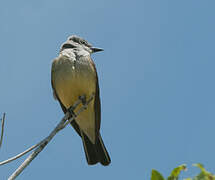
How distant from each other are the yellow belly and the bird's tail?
13 cm

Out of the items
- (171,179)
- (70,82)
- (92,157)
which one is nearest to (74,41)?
(70,82)

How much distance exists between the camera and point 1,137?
10.8ft

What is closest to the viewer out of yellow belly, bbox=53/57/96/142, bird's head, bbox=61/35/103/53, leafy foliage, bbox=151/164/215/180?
leafy foliage, bbox=151/164/215/180

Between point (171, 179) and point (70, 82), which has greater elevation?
point (70, 82)

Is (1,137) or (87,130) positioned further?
(87,130)

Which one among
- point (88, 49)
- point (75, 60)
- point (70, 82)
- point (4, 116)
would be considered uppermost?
point (88, 49)

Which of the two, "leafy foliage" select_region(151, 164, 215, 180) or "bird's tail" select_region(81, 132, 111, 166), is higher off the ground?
"bird's tail" select_region(81, 132, 111, 166)

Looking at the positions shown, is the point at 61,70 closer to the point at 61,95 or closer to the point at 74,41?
the point at 61,95

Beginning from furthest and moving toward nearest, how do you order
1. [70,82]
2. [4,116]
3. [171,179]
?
[70,82] < [4,116] < [171,179]

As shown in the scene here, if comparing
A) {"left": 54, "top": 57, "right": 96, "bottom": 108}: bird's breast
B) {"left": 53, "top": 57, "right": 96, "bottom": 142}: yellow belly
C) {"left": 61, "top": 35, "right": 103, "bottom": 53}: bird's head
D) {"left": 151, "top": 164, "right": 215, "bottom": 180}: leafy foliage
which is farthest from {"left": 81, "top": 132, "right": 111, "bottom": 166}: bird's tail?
{"left": 151, "top": 164, "right": 215, "bottom": 180}: leafy foliage

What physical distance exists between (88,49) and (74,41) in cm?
43

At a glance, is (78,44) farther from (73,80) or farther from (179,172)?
(179,172)

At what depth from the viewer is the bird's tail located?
23.0 ft

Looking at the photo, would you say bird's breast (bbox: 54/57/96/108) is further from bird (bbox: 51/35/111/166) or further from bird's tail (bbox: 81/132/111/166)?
bird's tail (bbox: 81/132/111/166)
